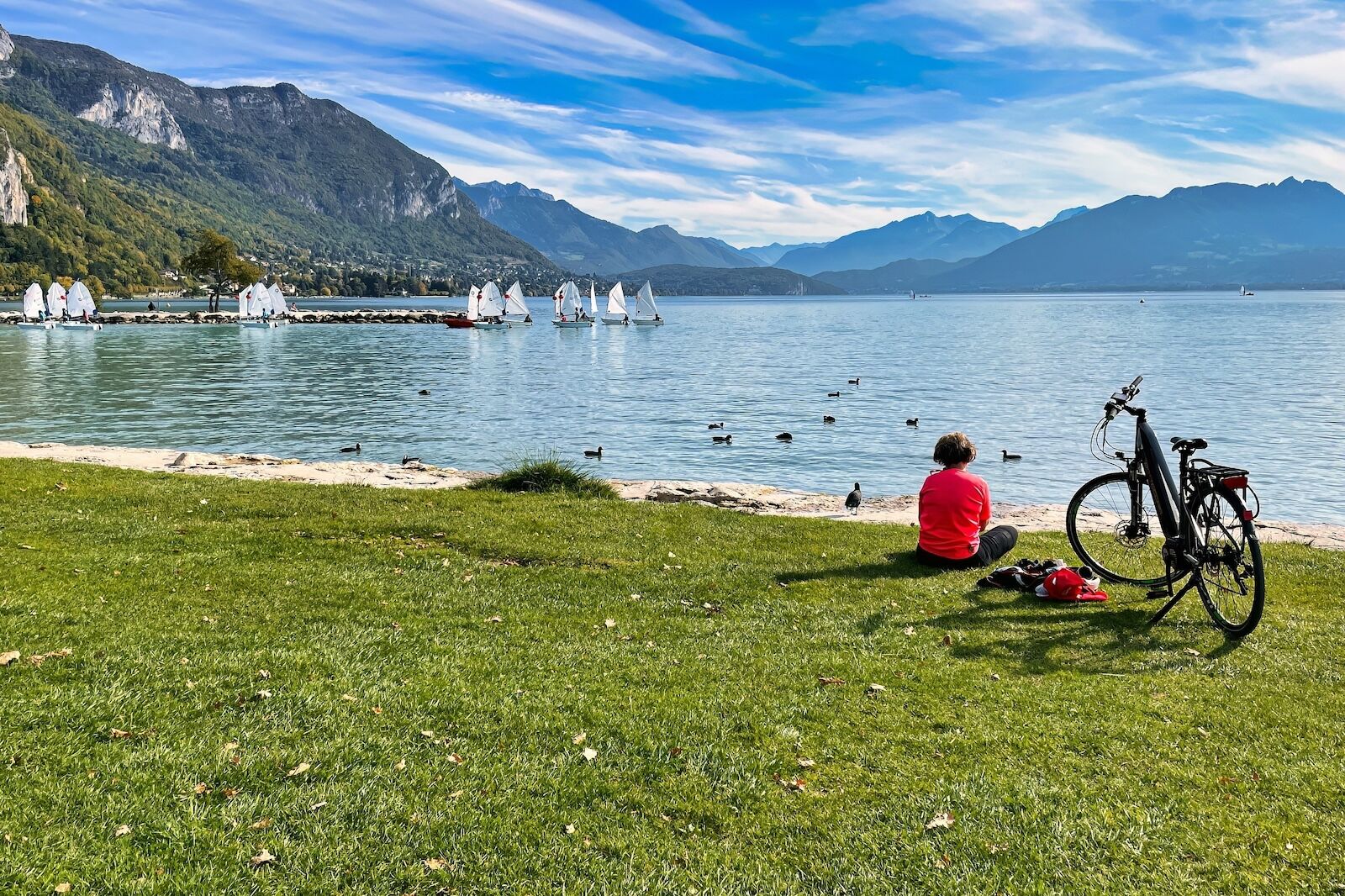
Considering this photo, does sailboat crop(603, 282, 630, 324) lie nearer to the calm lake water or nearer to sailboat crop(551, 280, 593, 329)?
sailboat crop(551, 280, 593, 329)

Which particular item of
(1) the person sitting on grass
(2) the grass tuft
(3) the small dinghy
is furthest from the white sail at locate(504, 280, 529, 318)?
(1) the person sitting on grass

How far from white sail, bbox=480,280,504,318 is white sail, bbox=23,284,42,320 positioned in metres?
55.7

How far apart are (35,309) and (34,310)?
143 millimetres

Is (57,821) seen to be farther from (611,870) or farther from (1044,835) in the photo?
(1044,835)

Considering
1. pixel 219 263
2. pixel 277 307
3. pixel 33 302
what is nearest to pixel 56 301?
pixel 33 302

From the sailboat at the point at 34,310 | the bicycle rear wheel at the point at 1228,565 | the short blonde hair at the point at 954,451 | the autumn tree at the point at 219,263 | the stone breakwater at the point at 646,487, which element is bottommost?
the stone breakwater at the point at 646,487

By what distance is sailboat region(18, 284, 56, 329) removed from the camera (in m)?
105

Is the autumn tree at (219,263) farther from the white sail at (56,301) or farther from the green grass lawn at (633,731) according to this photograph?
the green grass lawn at (633,731)

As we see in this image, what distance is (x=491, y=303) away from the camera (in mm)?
134875

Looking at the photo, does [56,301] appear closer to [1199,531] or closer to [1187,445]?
[1187,445]

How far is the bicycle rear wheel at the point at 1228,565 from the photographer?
814cm

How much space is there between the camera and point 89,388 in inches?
1923

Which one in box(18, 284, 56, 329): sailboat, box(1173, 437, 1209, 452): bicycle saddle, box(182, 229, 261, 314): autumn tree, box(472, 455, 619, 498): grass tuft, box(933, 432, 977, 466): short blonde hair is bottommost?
box(472, 455, 619, 498): grass tuft

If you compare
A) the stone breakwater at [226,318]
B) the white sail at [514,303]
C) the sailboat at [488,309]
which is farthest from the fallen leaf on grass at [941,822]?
the stone breakwater at [226,318]
